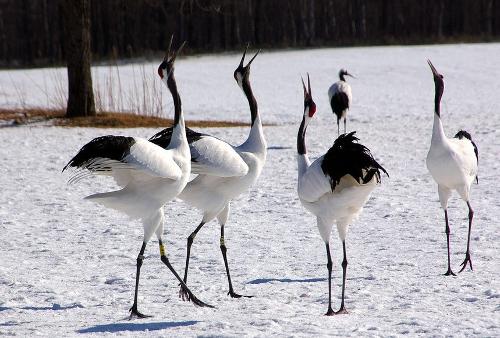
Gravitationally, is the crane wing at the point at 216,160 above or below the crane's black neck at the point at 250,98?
→ below

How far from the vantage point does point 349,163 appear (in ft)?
18.0

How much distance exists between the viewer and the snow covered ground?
215 inches

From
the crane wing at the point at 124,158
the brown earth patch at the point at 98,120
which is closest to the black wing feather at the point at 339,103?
the brown earth patch at the point at 98,120

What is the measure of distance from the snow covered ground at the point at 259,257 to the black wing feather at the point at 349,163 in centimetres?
92

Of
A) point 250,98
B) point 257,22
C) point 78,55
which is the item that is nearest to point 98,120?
point 78,55

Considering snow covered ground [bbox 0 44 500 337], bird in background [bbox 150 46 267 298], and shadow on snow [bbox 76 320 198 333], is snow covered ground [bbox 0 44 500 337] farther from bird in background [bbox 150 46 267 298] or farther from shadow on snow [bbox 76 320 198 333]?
bird in background [bbox 150 46 267 298]

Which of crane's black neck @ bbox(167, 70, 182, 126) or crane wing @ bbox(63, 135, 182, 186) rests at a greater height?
crane's black neck @ bbox(167, 70, 182, 126)

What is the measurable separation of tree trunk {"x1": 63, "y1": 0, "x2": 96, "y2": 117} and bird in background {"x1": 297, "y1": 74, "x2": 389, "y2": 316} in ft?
35.5

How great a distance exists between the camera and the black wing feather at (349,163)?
5.47m

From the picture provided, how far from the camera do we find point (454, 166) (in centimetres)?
698

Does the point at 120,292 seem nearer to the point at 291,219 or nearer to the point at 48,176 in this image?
the point at 291,219

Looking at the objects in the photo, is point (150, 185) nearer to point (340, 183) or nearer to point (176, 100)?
point (176, 100)

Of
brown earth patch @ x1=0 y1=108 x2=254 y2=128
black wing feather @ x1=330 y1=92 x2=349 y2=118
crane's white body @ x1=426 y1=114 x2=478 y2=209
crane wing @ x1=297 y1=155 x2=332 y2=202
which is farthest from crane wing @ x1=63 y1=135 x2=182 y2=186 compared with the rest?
black wing feather @ x1=330 y1=92 x2=349 y2=118

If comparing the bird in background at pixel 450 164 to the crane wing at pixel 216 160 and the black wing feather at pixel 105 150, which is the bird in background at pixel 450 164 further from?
the black wing feather at pixel 105 150
